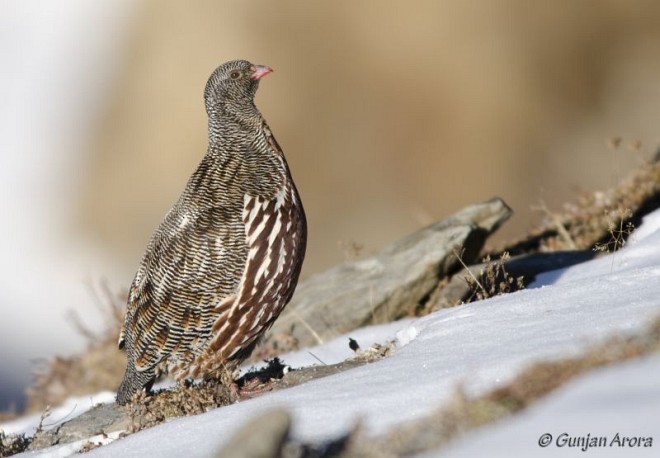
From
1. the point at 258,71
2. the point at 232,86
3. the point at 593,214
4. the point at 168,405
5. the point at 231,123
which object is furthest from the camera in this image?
the point at 593,214

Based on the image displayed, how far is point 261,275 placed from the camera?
26.4 feet

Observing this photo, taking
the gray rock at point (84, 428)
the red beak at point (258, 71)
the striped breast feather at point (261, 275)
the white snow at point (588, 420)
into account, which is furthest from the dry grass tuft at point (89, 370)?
the white snow at point (588, 420)

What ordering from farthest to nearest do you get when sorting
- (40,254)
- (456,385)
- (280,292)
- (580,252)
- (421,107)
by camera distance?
(40,254) < (421,107) < (580,252) < (280,292) < (456,385)

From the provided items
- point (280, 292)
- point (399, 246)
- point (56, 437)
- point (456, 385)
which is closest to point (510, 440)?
point (456, 385)

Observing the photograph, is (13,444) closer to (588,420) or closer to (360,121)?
(588,420)

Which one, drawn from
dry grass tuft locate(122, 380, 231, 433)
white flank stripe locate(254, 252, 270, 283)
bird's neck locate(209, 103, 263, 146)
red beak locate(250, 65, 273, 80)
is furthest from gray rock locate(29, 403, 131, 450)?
red beak locate(250, 65, 273, 80)

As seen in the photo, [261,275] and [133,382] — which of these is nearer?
[261,275]

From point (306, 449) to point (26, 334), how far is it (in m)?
19.5

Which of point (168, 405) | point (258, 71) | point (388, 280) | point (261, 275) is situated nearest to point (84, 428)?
point (168, 405)

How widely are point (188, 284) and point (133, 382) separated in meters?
0.87

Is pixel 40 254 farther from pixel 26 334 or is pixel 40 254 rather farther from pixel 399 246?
pixel 399 246

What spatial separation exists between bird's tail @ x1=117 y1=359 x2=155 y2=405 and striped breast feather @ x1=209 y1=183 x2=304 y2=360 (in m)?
0.56

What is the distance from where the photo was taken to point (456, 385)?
530cm

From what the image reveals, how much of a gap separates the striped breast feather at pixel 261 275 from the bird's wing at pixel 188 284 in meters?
0.08
